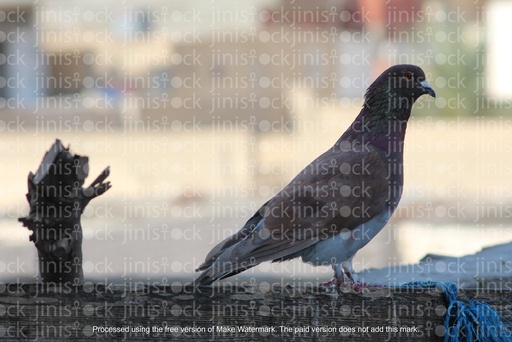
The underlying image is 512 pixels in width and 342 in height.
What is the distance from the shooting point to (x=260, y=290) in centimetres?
309

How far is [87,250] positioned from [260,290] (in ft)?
37.9

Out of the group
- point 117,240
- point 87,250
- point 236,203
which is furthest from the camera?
point 236,203

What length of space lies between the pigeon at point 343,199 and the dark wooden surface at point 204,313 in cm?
33

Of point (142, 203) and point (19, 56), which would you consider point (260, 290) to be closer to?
point (142, 203)

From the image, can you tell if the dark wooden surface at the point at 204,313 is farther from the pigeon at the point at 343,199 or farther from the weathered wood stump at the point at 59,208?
the pigeon at the point at 343,199

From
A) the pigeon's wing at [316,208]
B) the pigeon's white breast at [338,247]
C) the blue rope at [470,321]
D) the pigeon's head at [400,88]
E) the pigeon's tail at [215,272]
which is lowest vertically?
the blue rope at [470,321]

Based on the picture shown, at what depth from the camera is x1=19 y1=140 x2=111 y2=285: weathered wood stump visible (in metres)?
2.90

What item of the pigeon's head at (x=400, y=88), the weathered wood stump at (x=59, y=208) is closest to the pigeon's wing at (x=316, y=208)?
the pigeon's head at (x=400, y=88)

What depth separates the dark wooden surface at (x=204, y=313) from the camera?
9.96 feet

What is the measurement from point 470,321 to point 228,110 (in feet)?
91.0

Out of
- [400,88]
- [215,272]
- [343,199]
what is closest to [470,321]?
[343,199]

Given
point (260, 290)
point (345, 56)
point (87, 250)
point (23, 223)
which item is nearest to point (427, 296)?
point (260, 290)

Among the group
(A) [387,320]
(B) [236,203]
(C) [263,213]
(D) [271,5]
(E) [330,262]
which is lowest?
(A) [387,320]

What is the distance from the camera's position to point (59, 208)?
2.94m
